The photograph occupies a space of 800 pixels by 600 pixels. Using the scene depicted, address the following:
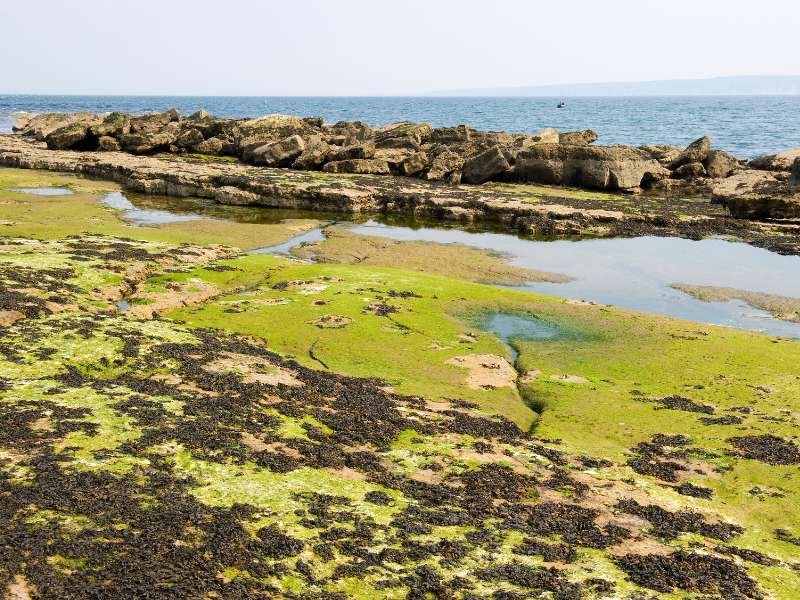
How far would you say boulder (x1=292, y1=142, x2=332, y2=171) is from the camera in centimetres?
7681

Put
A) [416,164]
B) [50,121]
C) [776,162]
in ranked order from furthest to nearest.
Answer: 1. [50,121]
2. [776,162]
3. [416,164]

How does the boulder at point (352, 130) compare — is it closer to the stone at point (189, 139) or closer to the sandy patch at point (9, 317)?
the stone at point (189, 139)

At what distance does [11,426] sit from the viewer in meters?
14.4

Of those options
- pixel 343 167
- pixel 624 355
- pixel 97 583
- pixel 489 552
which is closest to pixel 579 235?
pixel 624 355

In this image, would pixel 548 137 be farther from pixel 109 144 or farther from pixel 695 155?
pixel 109 144

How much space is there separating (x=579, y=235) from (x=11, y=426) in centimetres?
4202

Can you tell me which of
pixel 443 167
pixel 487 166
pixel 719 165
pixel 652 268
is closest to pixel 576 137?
pixel 719 165

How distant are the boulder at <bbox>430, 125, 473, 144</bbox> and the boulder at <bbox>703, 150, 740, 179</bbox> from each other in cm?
2763

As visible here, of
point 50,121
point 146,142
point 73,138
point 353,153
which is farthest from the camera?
point 50,121

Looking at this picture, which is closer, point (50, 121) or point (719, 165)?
point (719, 165)

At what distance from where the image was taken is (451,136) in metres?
92.9

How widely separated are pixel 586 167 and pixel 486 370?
49.1 meters

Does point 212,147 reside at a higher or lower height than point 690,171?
higher

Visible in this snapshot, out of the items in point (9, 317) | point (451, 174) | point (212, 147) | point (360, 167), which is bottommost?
point (9, 317)
